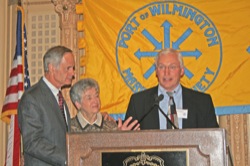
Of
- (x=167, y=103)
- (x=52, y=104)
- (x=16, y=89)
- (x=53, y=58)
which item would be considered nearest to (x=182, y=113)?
(x=167, y=103)

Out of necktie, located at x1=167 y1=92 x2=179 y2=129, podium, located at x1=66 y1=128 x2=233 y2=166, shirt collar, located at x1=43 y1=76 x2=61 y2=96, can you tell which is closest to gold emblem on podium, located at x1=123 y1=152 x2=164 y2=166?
podium, located at x1=66 y1=128 x2=233 y2=166

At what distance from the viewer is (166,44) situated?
4949mm

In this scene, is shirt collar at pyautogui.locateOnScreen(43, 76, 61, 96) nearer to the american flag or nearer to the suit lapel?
the suit lapel

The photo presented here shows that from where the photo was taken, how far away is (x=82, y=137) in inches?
93.4

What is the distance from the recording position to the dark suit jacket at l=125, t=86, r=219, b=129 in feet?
11.9

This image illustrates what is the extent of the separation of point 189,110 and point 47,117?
1.08 metres

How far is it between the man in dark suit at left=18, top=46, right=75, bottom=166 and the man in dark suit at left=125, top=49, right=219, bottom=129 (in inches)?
23.2

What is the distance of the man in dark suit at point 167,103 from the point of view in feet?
11.9

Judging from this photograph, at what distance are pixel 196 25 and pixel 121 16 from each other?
2.58 feet

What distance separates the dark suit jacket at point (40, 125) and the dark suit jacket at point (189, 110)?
623 mm

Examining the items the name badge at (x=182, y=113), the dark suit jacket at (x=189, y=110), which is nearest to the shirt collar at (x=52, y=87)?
the dark suit jacket at (x=189, y=110)

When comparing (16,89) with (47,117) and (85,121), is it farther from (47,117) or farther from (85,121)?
(47,117)

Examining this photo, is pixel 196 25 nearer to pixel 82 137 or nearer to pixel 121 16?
pixel 121 16

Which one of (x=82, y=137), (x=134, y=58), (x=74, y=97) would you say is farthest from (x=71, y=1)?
(x=82, y=137)
